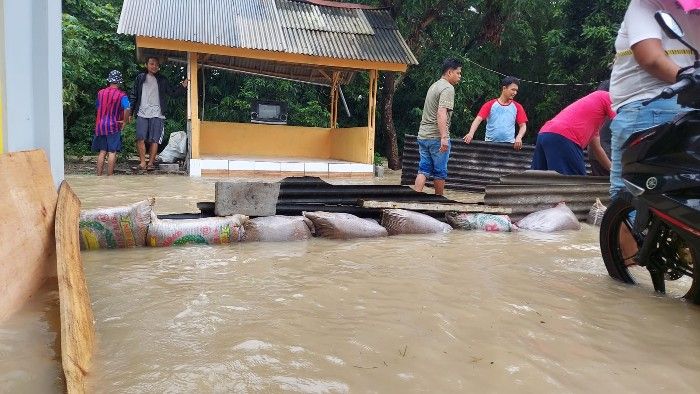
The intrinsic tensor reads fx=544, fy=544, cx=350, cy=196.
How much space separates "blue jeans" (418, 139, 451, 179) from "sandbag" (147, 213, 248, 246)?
289 centimetres

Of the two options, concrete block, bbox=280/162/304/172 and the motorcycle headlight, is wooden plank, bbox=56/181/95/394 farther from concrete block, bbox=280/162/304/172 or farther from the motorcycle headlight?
concrete block, bbox=280/162/304/172

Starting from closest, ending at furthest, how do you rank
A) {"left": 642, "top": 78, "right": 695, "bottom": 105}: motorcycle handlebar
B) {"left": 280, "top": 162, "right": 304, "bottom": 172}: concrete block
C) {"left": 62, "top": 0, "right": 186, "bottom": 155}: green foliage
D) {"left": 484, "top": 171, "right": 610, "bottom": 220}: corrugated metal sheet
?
{"left": 642, "top": 78, "right": 695, "bottom": 105}: motorcycle handlebar → {"left": 484, "top": 171, "right": 610, "bottom": 220}: corrugated metal sheet → {"left": 280, "top": 162, "right": 304, "bottom": 172}: concrete block → {"left": 62, "top": 0, "right": 186, "bottom": 155}: green foliage

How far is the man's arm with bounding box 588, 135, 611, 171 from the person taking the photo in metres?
4.62

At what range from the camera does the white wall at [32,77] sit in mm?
2305

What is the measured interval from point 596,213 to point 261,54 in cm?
648

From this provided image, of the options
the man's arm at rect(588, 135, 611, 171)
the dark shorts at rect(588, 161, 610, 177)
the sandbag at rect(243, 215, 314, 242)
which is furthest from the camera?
the dark shorts at rect(588, 161, 610, 177)

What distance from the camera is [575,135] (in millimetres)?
4523

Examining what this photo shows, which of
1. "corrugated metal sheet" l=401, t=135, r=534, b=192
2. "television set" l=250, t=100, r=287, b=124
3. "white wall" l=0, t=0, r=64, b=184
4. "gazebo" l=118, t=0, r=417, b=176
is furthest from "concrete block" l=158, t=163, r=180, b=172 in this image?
"white wall" l=0, t=0, r=64, b=184

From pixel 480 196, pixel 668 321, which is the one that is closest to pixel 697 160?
pixel 668 321

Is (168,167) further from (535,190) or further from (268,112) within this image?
(535,190)

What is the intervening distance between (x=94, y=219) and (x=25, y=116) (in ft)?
2.83

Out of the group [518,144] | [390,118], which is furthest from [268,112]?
[518,144]

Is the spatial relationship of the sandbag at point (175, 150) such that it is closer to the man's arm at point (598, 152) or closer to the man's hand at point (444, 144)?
the man's hand at point (444, 144)

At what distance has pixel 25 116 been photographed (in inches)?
97.8
